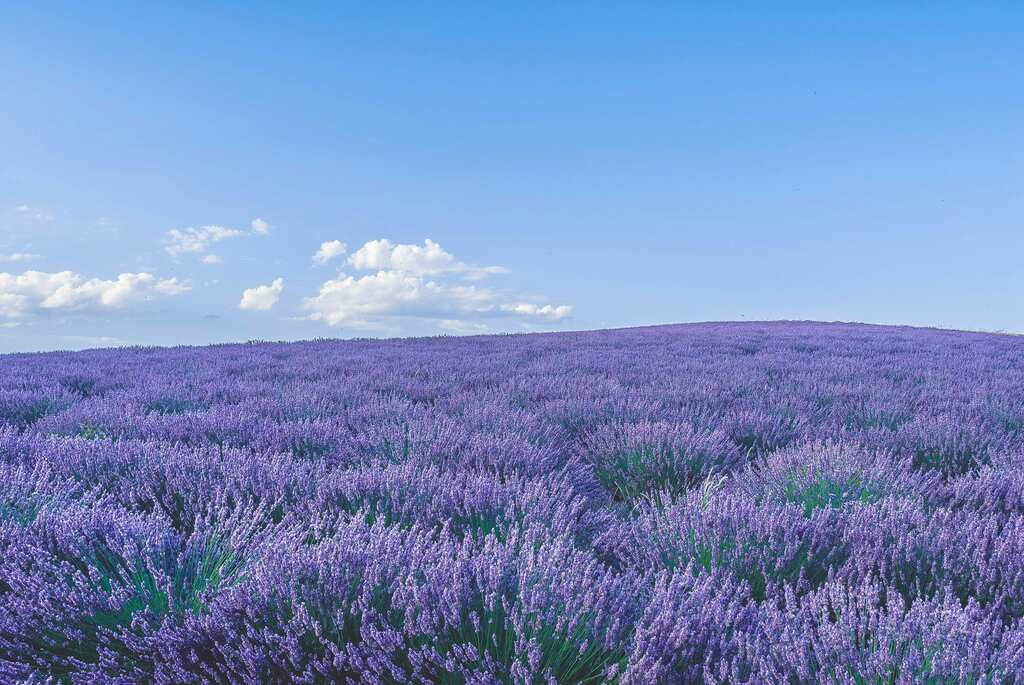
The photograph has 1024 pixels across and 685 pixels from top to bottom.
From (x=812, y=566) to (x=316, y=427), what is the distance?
258 centimetres

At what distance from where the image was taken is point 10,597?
1340mm

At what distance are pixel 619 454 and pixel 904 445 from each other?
1.64 metres

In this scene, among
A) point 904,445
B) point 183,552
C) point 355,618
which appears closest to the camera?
point 355,618

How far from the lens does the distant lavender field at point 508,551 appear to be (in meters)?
1.24

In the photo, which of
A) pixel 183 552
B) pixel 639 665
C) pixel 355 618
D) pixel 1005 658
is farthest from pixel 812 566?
pixel 183 552

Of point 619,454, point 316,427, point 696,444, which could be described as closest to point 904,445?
point 696,444

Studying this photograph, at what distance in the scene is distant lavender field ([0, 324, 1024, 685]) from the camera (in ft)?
4.08

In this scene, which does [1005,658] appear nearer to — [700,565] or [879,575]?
[879,575]

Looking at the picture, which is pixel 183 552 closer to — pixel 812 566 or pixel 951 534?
pixel 812 566

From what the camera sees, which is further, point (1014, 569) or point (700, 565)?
point (700, 565)

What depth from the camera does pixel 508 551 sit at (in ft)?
4.91

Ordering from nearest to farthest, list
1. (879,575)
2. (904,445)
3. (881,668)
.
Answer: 1. (881,668)
2. (879,575)
3. (904,445)

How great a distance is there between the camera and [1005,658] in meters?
1.16

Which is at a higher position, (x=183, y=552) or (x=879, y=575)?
(x=183, y=552)
